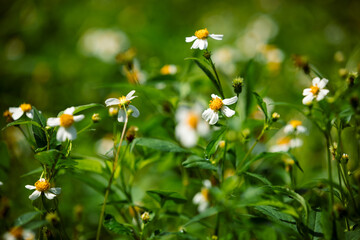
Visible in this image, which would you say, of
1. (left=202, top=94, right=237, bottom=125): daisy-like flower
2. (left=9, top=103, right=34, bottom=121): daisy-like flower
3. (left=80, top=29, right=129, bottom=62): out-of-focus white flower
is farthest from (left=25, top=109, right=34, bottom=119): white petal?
(left=80, top=29, right=129, bottom=62): out-of-focus white flower

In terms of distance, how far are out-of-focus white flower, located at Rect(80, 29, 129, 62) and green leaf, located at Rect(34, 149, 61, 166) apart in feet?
7.53

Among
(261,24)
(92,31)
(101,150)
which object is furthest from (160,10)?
(101,150)

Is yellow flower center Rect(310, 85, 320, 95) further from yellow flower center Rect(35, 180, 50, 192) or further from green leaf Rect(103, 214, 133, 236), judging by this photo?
yellow flower center Rect(35, 180, 50, 192)

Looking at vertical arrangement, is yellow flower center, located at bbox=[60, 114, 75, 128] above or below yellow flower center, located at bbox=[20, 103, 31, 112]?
above

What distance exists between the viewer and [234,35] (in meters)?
4.02

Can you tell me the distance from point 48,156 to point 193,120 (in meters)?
0.51

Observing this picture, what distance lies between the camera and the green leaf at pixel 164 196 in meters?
1.25

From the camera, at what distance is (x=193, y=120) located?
1.13 metres

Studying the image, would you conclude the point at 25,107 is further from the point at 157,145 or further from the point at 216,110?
the point at 216,110

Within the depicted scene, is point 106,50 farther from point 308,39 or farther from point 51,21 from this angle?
point 308,39

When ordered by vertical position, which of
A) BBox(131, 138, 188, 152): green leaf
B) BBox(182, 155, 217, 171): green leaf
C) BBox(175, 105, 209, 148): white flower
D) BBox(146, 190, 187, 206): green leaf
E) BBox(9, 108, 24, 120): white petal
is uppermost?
BBox(9, 108, 24, 120): white petal

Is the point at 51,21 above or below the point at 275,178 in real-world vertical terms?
above

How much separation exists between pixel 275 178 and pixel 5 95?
8.19 feet

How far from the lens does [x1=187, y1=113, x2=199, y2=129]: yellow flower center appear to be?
44.2 inches
